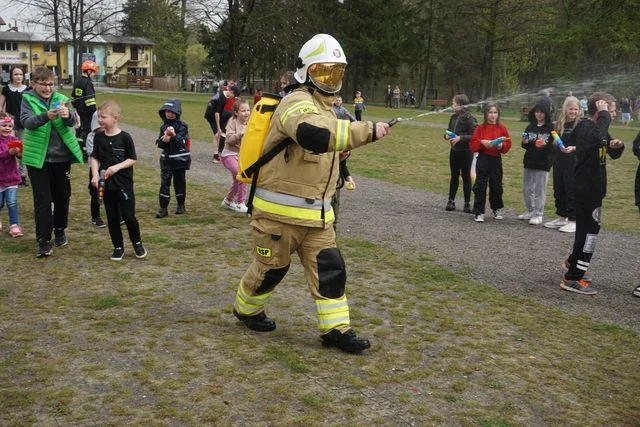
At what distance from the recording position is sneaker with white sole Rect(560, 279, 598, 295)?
24.8 feet

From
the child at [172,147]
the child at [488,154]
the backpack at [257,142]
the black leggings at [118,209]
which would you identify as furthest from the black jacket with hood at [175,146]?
the backpack at [257,142]

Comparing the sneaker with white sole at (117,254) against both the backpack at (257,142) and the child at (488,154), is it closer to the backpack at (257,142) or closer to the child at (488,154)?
the backpack at (257,142)

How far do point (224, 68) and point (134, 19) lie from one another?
35304mm

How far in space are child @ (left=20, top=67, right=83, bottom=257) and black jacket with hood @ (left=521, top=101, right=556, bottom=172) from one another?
22.0 ft

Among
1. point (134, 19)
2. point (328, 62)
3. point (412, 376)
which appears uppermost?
point (134, 19)

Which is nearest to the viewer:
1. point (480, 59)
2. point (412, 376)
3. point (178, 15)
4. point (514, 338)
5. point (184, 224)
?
point (412, 376)

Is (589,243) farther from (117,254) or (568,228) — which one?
(117,254)

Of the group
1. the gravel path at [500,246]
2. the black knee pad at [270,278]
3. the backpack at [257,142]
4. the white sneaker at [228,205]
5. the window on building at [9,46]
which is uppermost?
the window on building at [9,46]

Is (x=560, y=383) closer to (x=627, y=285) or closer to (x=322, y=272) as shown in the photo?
(x=322, y=272)

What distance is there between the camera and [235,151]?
436 inches

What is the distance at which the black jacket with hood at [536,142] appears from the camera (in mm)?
11180

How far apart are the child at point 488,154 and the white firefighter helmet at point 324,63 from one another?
6.19 meters

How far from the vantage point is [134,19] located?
3666 inches

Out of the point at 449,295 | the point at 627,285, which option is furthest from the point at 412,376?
the point at 627,285
